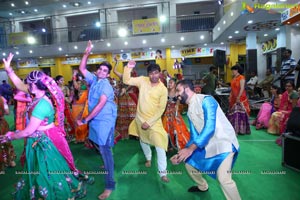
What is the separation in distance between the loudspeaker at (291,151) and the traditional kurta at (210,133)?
57.9 inches

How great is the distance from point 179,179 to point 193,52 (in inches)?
445

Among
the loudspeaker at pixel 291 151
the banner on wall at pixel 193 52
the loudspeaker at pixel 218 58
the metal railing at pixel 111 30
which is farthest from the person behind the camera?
the metal railing at pixel 111 30

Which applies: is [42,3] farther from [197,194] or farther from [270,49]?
[197,194]

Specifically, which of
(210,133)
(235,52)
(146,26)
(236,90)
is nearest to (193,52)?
(235,52)

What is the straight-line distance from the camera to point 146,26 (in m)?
11.6

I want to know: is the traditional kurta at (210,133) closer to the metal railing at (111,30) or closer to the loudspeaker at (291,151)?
the loudspeaker at (291,151)

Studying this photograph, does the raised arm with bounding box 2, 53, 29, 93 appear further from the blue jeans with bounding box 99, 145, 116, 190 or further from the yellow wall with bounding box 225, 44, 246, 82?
the yellow wall with bounding box 225, 44, 246, 82

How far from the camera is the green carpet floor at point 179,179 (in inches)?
103

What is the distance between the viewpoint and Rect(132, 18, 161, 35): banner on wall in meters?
11.5

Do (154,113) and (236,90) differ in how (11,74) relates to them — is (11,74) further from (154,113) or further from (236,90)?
(236,90)

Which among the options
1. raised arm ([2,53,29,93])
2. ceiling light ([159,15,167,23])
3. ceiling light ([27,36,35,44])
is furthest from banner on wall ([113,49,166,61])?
raised arm ([2,53,29,93])

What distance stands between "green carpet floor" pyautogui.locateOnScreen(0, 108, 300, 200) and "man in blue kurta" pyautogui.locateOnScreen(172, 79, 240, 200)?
2.19ft

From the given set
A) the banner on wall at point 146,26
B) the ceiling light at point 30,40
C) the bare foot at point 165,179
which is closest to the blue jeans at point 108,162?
the bare foot at point 165,179

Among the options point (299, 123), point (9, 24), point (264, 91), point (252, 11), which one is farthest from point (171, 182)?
point (9, 24)
